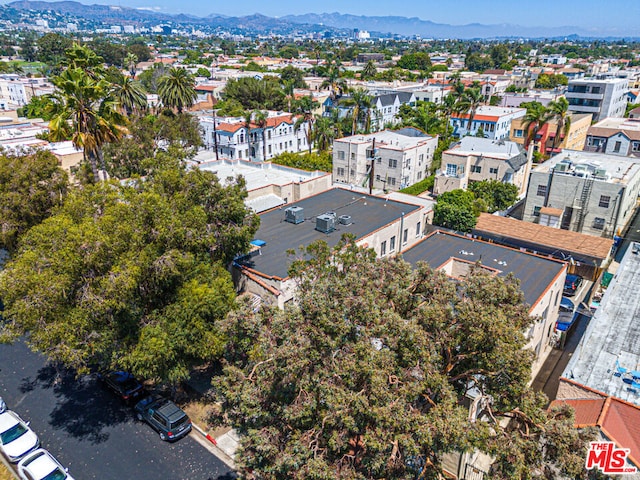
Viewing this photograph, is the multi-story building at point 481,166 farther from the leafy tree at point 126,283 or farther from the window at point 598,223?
the leafy tree at point 126,283

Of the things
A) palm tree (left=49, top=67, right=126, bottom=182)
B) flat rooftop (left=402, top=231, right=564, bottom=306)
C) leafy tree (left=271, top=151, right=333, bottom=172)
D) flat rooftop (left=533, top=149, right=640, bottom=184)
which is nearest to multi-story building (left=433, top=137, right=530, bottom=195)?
flat rooftop (left=533, top=149, right=640, bottom=184)

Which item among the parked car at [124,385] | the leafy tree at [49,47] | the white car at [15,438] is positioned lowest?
the parked car at [124,385]

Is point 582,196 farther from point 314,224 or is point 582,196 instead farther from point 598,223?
point 314,224

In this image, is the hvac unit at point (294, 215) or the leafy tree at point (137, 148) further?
the leafy tree at point (137, 148)

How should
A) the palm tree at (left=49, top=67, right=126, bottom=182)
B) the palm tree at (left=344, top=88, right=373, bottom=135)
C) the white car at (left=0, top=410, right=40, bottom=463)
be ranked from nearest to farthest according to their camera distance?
the white car at (left=0, top=410, right=40, bottom=463)
the palm tree at (left=49, top=67, right=126, bottom=182)
the palm tree at (left=344, top=88, right=373, bottom=135)

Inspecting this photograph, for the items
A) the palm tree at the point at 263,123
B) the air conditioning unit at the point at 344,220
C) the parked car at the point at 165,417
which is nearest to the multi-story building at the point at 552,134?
the palm tree at the point at 263,123

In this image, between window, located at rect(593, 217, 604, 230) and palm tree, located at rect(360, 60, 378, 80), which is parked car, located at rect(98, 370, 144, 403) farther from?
palm tree, located at rect(360, 60, 378, 80)
